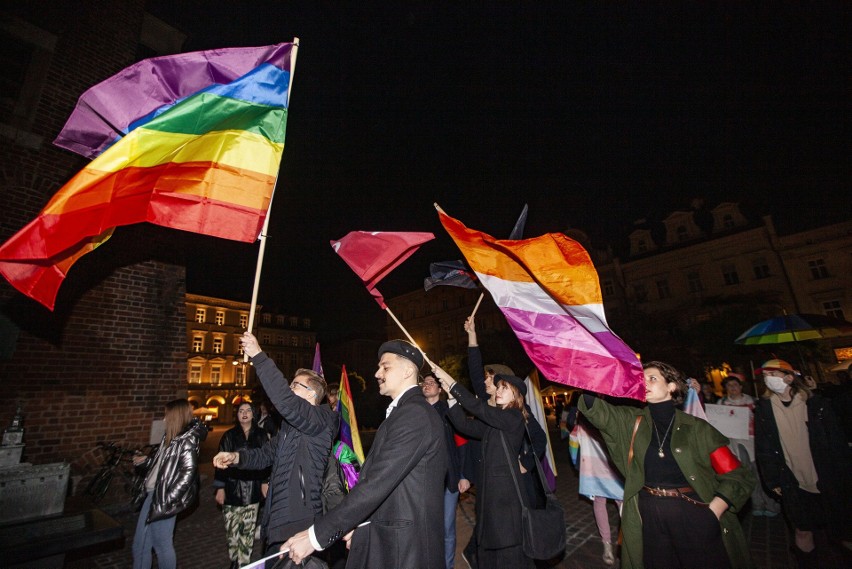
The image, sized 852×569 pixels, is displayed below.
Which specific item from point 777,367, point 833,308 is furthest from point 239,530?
point 833,308

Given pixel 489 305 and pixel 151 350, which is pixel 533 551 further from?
pixel 489 305

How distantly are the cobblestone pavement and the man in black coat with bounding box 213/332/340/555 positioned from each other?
1.83m

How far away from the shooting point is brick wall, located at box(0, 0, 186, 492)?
6527 mm

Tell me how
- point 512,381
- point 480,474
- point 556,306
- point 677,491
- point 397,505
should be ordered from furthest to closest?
point 556,306
point 512,381
point 480,474
point 677,491
point 397,505

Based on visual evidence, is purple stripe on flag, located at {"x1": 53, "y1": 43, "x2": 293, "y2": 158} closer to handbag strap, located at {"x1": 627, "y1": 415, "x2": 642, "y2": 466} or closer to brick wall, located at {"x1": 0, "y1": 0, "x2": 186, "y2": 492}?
brick wall, located at {"x1": 0, "y1": 0, "x2": 186, "y2": 492}

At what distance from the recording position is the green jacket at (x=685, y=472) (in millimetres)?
3055

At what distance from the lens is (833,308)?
1118 inches

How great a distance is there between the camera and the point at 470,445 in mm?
5559

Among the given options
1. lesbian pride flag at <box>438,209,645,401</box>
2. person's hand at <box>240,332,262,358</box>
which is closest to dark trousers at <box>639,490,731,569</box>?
lesbian pride flag at <box>438,209,645,401</box>

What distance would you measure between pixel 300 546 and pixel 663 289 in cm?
3976

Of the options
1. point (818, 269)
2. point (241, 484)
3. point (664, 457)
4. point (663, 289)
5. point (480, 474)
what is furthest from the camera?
point (663, 289)

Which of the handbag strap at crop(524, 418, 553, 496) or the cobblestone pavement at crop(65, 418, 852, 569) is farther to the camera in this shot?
the cobblestone pavement at crop(65, 418, 852, 569)

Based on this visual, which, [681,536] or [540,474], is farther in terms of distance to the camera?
[540,474]

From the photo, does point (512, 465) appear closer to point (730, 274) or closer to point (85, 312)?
point (85, 312)
